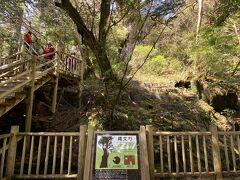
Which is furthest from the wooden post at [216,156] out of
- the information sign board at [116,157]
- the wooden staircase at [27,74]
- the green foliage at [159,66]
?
the green foliage at [159,66]

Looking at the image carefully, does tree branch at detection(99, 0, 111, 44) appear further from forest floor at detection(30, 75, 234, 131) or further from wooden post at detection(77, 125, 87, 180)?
wooden post at detection(77, 125, 87, 180)

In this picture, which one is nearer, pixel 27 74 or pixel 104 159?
pixel 104 159

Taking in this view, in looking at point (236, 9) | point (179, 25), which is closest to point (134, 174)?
point (236, 9)

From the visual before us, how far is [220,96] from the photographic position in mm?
11094

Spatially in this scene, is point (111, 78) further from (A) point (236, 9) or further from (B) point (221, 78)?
(B) point (221, 78)

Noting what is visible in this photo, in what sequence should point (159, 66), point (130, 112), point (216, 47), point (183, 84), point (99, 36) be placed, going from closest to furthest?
point (99, 36)
point (130, 112)
point (216, 47)
point (183, 84)
point (159, 66)

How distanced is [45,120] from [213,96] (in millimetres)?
6668

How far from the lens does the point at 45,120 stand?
28.2 feet

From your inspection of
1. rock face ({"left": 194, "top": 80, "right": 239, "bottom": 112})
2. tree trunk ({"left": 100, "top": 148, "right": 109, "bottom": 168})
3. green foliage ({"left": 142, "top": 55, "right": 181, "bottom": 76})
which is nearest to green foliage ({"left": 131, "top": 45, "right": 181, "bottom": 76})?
green foliage ({"left": 142, "top": 55, "right": 181, "bottom": 76})

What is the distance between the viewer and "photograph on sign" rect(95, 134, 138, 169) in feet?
16.3

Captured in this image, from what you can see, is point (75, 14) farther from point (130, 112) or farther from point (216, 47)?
point (216, 47)

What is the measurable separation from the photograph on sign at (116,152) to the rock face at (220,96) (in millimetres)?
6730

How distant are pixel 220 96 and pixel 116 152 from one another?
7.32 m

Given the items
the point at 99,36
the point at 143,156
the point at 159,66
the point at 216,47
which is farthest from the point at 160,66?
the point at 143,156
